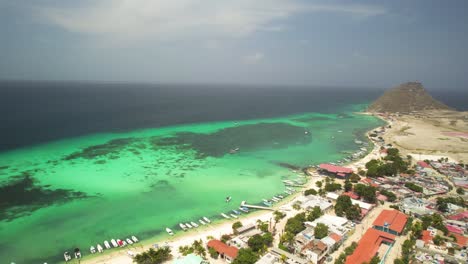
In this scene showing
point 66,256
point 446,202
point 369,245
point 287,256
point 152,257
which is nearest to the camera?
point 287,256

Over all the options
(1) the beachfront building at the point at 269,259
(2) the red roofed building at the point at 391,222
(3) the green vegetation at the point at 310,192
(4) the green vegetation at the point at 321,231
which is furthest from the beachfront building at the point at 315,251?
(3) the green vegetation at the point at 310,192

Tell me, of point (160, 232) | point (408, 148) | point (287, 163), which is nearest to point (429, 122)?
point (408, 148)

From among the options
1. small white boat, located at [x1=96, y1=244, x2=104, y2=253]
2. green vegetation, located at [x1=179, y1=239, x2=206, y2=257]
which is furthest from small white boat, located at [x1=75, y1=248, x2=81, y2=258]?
green vegetation, located at [x1=179, y1=239, x2=206, y2=257]

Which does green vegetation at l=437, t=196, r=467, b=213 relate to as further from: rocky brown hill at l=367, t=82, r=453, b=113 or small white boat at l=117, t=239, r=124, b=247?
rocky brown hill at l=367, t=82, r=453, b=113

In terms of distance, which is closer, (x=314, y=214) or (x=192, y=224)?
(x=314, y=214)

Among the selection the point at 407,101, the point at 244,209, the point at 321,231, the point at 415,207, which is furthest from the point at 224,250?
the point at 407,101

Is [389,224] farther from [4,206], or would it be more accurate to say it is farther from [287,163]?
[4,206]

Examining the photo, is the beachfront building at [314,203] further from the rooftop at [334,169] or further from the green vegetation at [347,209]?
the rooftop at [334,169]

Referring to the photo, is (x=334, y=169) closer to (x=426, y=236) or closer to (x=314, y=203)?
(x=314, y=203)

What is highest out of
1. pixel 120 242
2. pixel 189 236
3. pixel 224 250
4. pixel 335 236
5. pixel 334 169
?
pixel 334 169
